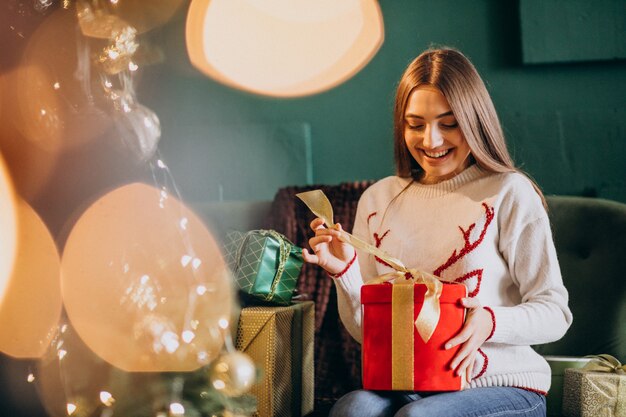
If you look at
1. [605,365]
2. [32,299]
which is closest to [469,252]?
[605,365]

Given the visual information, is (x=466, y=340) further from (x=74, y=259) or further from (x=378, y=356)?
(x=74, y=259)

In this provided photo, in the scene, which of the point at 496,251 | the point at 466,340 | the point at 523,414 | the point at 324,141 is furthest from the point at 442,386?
the point at 324,141

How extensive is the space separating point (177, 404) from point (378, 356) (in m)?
0.50

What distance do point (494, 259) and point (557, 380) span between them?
502 millimetres

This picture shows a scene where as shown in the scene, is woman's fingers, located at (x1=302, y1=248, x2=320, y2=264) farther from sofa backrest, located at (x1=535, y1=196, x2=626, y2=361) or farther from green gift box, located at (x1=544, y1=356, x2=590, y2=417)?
sofa backrest, located at (x1=535, y1=196, x2=626, y2=361)

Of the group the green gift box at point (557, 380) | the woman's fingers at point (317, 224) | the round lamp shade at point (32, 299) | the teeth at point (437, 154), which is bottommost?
the green gift box at point (557, 380)

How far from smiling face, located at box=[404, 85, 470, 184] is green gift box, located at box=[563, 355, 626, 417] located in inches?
22.3

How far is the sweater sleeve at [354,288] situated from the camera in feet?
→ 5.32

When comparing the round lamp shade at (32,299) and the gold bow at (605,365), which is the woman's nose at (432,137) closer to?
the gold bow at (605,365)

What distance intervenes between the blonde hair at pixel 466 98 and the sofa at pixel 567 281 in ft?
2.02

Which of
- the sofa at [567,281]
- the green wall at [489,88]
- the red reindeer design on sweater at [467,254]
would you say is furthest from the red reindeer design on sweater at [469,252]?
the green wall at [489,88]

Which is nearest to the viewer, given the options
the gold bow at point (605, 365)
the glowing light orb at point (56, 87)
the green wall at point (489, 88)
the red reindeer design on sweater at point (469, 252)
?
the red reindeer design on sweater at point (469, 252)

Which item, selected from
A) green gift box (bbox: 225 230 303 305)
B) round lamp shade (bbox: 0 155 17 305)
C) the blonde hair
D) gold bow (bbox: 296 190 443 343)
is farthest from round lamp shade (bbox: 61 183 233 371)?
the blonde hair

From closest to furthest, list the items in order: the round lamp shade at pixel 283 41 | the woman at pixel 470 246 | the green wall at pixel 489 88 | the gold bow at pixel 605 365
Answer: the woman at pixel 470 246 < the gold bow at pixel 605 365 < the green wall at pixel 489 88 < the round lamp shade at pixel 283 41
